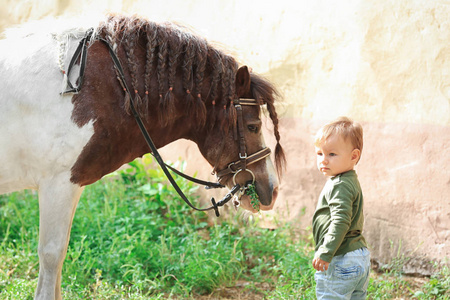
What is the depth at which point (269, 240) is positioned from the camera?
4.41 metres

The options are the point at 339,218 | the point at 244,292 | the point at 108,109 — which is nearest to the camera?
the point at 339,218

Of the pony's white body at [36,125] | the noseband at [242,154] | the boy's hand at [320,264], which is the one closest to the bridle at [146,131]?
the noseband at [242,154]

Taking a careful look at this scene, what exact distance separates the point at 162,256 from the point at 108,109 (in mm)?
1960

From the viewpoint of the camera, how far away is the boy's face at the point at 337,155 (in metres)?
2.43

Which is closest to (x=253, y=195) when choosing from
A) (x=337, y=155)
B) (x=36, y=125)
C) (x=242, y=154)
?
(x=242, y=154)

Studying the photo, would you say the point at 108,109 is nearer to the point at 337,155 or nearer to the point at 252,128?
the point at 252,128

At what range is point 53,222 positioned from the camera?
8.25ft

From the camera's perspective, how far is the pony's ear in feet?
9.18

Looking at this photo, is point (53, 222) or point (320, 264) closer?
point (320, 264)

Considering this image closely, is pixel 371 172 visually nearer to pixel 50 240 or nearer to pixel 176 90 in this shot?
pixel 176 90

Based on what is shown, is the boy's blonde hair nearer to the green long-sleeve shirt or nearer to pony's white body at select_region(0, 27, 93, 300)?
the green long-sleeve shirt

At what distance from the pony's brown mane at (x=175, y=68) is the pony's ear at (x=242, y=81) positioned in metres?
0.04

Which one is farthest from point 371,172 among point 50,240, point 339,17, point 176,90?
point 50,240

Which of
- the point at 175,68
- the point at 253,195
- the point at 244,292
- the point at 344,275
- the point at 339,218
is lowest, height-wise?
the point at 244,292
